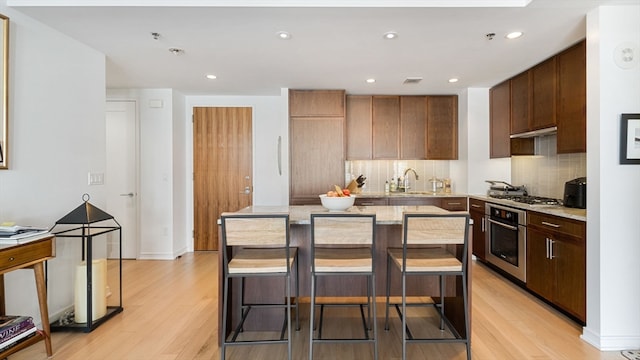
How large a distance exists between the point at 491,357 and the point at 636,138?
1820 mm

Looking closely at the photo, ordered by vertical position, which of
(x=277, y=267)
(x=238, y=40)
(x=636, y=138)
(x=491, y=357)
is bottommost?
(x=491, y=357)

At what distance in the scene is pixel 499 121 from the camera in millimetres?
4348

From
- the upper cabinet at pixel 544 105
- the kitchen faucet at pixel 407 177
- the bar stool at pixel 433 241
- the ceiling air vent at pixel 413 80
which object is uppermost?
the ceiling air vent at pixel 413 80

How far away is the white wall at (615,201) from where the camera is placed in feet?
A: 7.62

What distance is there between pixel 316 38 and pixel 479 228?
10.2ft

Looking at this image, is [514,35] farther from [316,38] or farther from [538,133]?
[316,38]

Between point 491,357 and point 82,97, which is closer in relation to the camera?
point 491,357

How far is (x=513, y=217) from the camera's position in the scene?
3.50 meters

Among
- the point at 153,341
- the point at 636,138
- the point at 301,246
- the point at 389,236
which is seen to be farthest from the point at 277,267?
the point at 636,138

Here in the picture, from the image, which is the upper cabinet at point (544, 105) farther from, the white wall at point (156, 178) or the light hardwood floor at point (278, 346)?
the white wall at point (156, 178)

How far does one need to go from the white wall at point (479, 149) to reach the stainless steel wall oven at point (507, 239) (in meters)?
0.66

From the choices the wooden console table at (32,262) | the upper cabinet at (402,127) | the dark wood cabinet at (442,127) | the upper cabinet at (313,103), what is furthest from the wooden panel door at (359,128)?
the wooden console table at (32,262)

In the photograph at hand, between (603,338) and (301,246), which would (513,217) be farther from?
(301,246)

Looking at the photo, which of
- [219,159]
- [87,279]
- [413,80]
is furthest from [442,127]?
[87,279]
